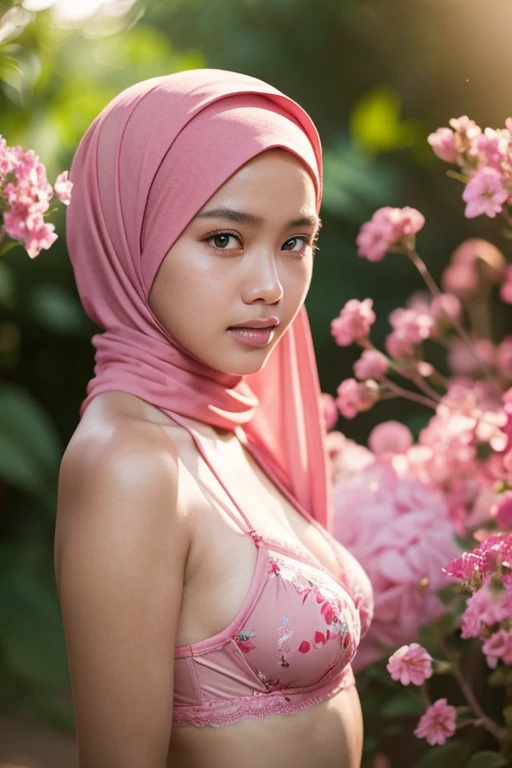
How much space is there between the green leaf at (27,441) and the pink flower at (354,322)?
25.7 inches

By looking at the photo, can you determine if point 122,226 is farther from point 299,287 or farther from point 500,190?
point 500,190

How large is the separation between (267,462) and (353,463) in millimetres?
398

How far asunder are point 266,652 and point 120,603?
0.19 metres

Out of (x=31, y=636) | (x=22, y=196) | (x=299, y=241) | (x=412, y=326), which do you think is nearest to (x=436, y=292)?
(x=412, y=326)

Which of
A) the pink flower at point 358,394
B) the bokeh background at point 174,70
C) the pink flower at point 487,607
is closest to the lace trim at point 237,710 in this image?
the pink flower at point 487,607

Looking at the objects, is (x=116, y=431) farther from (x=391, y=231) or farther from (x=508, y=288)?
(x=508, y=288)

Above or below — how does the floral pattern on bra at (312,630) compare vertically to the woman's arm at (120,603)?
below

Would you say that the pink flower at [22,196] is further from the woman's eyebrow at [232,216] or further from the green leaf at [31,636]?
the green leaf at [31,636]

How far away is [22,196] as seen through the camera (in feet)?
3.32

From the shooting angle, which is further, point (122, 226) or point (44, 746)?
point (44, 746)

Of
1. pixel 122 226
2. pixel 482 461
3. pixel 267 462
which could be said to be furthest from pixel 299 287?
pixel 482 461

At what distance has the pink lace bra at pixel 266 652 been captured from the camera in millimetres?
1139

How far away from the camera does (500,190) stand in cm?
122

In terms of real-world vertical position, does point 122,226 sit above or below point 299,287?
above
